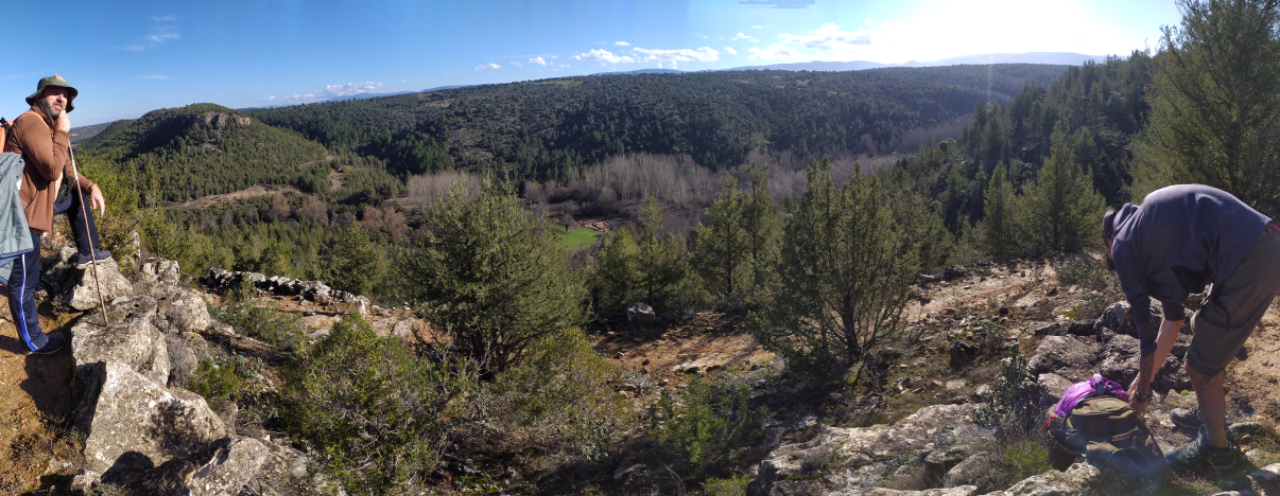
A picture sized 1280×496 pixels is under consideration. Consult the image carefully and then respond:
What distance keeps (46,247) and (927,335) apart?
1356 cm

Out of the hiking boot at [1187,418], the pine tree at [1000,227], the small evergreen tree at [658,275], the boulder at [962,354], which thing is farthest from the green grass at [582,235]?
the hiking boot at [1187,418]

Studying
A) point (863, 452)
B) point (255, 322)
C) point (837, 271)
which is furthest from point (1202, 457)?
point (255, 322)

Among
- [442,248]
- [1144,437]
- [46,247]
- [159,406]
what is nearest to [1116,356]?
[1144,437]

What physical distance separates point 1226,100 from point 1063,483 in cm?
1120

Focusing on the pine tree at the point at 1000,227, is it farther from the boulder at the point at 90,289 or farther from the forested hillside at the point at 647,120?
the forested hillside at the point at 647,120

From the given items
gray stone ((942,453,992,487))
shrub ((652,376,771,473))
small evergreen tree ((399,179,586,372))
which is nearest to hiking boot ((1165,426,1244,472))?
gray stone ((942,453,992,487))

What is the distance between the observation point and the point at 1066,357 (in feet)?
17.4

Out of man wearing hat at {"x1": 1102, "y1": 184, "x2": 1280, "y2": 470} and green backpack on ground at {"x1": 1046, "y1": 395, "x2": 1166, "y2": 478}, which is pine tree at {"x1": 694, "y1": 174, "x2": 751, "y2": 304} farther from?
man wearing hat at {"x1": 1102, "y1": 184, "x2": 1280, "y2": 470}

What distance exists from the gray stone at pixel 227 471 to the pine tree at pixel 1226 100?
1485 cm

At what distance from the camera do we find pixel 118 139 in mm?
93250

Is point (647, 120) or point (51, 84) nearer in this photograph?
point (51, 84)

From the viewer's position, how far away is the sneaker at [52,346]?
486 cm

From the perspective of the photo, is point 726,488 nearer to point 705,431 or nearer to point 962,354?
point 705,431

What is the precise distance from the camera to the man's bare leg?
3055 mm
